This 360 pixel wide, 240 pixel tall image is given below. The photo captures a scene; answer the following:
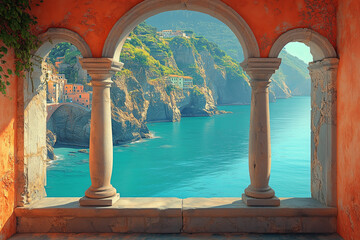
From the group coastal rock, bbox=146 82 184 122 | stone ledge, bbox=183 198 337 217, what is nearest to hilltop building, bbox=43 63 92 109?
coastal rock, bbox=146 82 184 122

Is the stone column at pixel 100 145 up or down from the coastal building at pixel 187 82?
down

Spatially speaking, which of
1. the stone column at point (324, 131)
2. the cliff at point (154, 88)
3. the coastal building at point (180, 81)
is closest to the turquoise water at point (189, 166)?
the cliff at point (154, 88)

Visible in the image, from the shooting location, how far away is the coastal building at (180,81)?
72938mm

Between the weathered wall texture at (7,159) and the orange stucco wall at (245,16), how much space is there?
800 mm

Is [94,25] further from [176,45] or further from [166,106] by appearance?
[176,45]

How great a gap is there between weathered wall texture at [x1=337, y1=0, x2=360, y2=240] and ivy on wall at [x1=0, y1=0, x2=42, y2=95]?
12.7 feet

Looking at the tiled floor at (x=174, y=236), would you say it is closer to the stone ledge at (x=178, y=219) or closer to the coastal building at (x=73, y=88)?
the stone ledge at (x=178, y=219)

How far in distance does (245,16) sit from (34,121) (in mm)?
3197

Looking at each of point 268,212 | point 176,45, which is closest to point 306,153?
point 268,212

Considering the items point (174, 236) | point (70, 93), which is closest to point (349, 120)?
point (174, 236)

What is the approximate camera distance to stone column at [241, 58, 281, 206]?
161 inches

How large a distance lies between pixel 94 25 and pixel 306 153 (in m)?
46.1

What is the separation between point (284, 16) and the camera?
4.12 metres

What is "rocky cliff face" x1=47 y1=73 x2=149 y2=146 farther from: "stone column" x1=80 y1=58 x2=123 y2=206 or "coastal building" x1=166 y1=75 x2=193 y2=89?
"stone column" x1=80 y1=58 x2=123 y2=206
